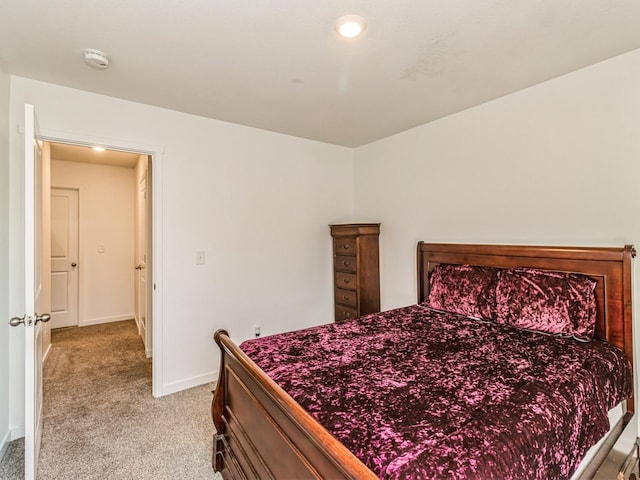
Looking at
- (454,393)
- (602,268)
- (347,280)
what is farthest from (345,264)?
(454,393)

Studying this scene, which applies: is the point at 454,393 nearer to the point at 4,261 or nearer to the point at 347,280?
the point at 347,280

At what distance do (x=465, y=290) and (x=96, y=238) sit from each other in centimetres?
560

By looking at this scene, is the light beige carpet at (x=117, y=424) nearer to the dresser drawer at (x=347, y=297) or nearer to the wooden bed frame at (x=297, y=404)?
the wooden bed frame at (x=297, y=404)

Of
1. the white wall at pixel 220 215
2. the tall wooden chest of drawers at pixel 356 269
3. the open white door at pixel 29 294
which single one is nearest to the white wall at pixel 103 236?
the white wall at pixel 220 215

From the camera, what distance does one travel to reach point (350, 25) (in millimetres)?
1736

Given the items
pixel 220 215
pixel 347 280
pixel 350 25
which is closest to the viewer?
pixel 350 25

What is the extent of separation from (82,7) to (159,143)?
1343mm

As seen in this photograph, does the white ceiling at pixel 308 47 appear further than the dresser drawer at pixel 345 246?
No

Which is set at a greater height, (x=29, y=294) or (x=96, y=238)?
(x=96, y=238)

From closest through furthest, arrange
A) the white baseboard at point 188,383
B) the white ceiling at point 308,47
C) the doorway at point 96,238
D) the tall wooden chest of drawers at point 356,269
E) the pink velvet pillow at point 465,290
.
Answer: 1. the white ceiling at point 308,47
2. the pink velvet pillow at point 465,290
3. the white baseboard at point 188,383
4. the tall wooden chest of drawers at point 356,269
5. the doorway at point 96,238

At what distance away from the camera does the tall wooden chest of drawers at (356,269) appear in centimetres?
361

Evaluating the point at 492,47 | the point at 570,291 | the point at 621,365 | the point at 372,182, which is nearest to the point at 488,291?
the point at 570,291

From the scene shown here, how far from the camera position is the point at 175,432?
2.37 meters

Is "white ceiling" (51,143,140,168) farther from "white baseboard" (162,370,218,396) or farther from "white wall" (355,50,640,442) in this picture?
"white wall" (355,50,640,442)
